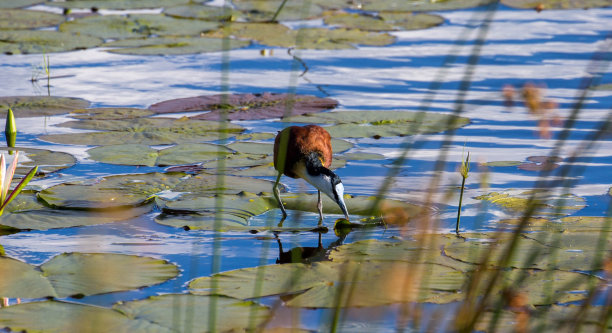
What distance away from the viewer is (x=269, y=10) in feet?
33.4

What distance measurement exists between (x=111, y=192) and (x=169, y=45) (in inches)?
167

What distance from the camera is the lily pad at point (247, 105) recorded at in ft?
20.2

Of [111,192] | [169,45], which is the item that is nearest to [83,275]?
[111,192]

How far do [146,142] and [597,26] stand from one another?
21.3 ft

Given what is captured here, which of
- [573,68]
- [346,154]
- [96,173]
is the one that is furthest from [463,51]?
[96,173]

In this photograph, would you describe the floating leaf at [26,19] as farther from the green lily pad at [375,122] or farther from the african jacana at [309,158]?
the african jacana at [309,158]

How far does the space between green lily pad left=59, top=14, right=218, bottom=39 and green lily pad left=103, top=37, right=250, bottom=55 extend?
0.84ft

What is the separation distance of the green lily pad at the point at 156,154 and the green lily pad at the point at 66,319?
6.96 feet

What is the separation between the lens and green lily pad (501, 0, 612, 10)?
35.7ft

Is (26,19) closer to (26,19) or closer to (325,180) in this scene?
(26,19)

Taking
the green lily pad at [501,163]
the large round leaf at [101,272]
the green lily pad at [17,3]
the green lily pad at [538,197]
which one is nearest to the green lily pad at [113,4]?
the green lily pad at [17,3]

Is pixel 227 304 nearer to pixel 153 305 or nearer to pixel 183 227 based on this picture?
pixel 153 305

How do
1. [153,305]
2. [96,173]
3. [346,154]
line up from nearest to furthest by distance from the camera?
[153,305], [96,173], [346,154]

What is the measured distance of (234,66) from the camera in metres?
7.95
